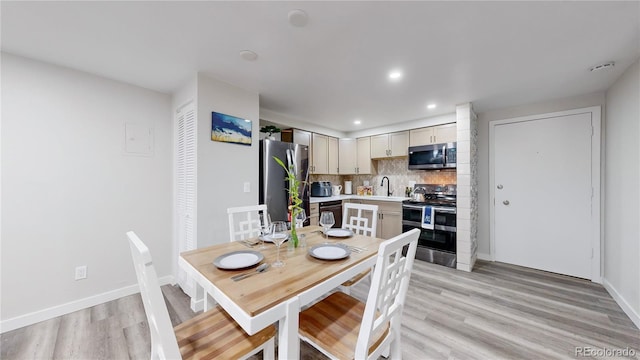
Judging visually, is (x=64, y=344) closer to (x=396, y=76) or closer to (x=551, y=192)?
(x=396, y=76)

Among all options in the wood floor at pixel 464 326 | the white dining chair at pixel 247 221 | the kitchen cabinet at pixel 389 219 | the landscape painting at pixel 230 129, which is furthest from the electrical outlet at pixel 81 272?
the kitchen cabinet at pixel 389 219

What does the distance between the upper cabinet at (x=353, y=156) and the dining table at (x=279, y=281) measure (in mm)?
3116

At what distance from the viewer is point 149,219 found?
263 centimetres

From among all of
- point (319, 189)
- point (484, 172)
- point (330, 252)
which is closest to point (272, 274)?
point (330, 252)

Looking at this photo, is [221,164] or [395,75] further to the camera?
[221,164]

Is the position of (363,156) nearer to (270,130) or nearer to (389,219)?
(389,219)

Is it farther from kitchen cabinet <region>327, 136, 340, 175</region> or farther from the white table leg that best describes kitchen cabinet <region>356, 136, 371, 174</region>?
the white table leg

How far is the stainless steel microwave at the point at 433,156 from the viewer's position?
3502 mm

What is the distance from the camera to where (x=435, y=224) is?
3.40 metres

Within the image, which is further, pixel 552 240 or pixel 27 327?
pixel 552 240

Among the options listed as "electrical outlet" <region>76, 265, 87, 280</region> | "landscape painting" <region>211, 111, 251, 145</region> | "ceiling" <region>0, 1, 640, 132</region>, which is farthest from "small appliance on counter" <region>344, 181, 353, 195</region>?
"electrical outlet" <region>76, 265, 87, 280</region>

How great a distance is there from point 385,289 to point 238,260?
86 centimetres

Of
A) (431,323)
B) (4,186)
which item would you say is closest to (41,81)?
(4,186)

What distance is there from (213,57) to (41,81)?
63.4 inches
